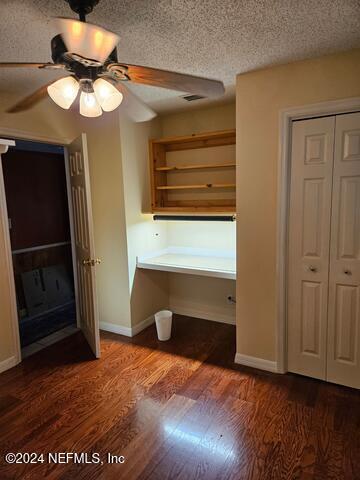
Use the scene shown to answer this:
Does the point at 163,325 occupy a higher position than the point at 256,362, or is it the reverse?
the point at 163,325

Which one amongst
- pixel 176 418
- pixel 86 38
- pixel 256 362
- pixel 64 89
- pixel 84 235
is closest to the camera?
pixel 86 38

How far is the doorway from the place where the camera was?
367 cm

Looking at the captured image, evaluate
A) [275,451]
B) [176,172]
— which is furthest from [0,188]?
[275,451]

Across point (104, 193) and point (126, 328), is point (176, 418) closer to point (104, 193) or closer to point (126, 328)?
point (126, 328)

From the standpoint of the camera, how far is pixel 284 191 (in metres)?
2.34

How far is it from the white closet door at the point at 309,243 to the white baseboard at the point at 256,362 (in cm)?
15

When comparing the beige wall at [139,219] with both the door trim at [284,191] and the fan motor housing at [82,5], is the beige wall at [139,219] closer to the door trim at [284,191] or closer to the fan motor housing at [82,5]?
the door trim at [284,191]

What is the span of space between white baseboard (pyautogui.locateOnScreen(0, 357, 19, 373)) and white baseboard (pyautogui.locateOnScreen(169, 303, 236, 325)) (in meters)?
1.83

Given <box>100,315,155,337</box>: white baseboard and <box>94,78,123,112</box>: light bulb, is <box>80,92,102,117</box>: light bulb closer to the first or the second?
<box>94,78,123,112</box>: light bulb

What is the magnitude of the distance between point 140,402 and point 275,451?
97 cm

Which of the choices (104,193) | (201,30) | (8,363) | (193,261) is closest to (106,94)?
(201,30)

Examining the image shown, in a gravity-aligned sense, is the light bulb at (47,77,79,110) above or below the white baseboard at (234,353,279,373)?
above

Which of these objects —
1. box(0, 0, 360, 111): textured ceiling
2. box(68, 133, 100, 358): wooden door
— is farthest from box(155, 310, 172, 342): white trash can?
box(0, 0, 360, 111): textured ceiling

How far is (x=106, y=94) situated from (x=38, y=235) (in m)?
2.87
